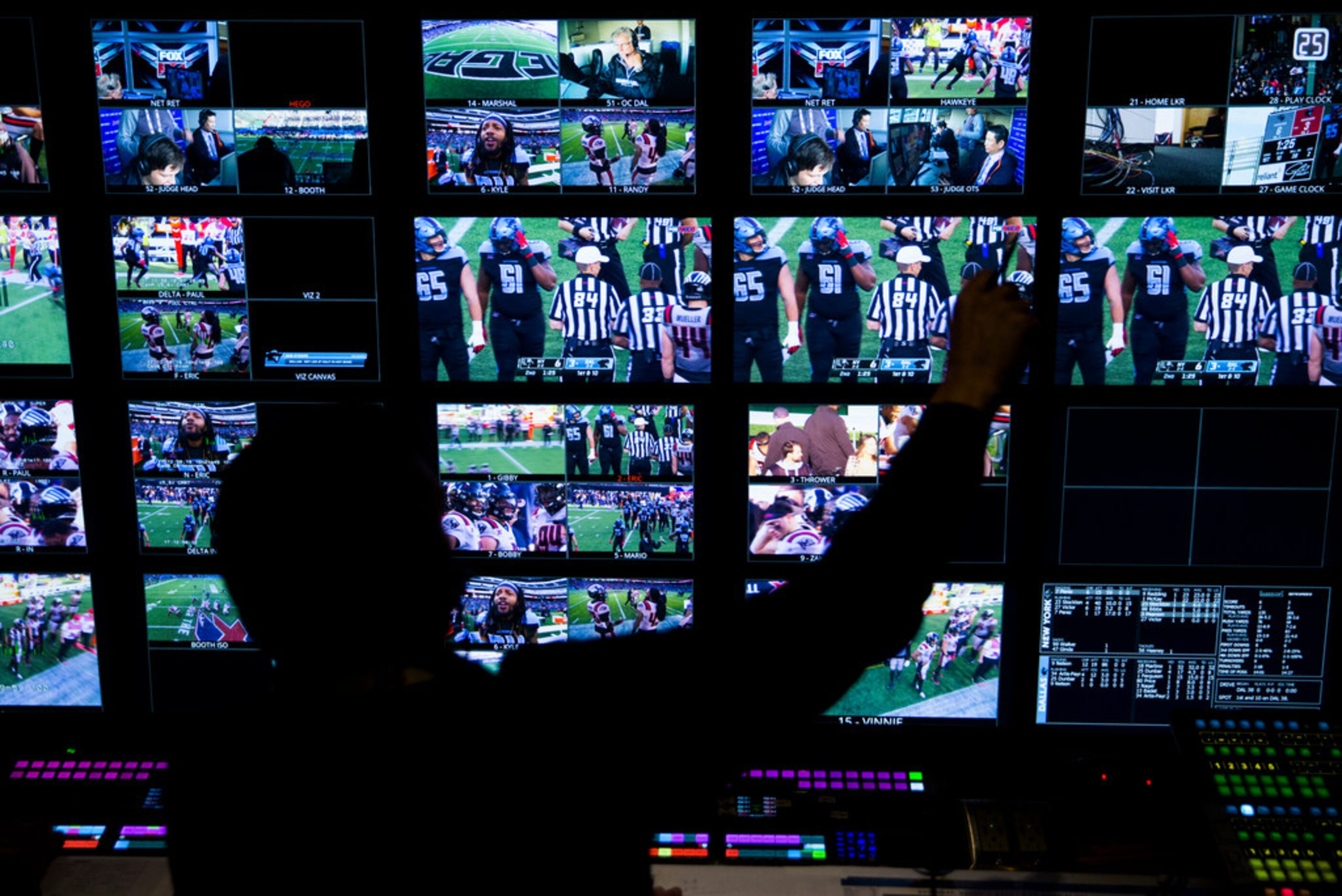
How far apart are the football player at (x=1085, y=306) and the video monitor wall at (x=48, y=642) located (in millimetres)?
2174

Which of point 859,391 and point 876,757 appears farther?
point 876,757

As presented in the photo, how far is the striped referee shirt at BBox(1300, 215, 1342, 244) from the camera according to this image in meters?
2.02

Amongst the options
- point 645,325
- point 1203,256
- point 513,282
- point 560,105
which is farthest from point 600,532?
point 1203,256

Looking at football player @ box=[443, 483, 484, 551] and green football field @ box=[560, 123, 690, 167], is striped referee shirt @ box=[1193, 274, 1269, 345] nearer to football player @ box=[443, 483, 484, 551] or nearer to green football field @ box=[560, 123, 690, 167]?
green football field @ box=[560, 123, 690, 167]

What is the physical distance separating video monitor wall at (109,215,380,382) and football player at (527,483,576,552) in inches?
17.5

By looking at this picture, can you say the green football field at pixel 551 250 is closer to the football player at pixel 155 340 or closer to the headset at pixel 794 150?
the headset at pixel 794 150

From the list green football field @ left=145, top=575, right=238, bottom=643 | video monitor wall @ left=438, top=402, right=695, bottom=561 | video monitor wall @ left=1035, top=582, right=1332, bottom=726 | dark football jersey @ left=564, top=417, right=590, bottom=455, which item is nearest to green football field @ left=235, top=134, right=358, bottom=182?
video monitor wall @ left=438, top=402, right=695, bottom=561

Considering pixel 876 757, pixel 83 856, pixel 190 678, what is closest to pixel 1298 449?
pixel 876 757

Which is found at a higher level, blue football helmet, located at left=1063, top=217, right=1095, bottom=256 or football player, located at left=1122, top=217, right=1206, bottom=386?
blue football helmet, located at left=1063, top=217, right=1095, bottom=256

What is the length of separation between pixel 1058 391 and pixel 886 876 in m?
1.03

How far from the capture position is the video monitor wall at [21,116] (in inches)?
80.7

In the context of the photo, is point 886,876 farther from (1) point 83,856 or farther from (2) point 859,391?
(1) point 83,856

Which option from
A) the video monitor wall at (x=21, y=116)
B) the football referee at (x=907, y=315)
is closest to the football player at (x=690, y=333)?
the football referee at (x=907, y=315)

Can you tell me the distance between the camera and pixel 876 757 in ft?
7.37
